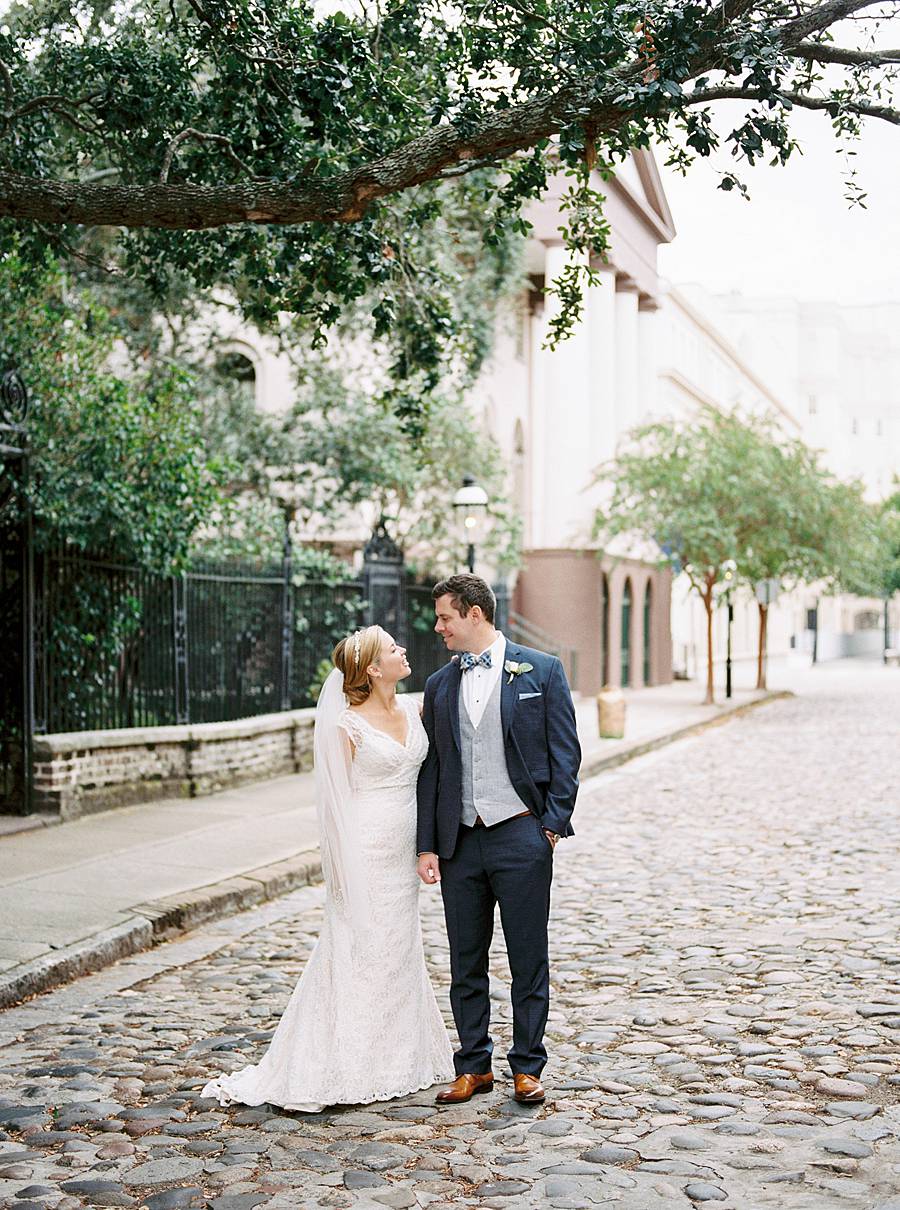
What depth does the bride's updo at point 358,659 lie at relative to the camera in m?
5.57

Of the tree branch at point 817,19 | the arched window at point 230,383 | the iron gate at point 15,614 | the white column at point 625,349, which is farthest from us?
the white column at point 625,349

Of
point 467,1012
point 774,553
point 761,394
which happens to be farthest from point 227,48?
point 761,394

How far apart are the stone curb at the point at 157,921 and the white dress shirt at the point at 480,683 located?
9.62ft

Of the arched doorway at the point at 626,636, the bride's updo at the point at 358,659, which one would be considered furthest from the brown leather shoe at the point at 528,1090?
the arched doorway at the point at 626,636

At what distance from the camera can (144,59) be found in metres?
10.4

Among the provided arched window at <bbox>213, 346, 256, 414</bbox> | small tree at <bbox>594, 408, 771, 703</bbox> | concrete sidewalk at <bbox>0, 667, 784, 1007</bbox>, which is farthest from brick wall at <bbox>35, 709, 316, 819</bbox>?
small tree at <bbox>594, 408, 771, 703</bbox>

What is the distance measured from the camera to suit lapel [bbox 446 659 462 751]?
217 inches

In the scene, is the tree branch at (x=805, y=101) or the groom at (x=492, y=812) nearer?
the groom at (x=492, y=812)

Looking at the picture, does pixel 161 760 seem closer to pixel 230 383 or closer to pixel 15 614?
pixel 15 614

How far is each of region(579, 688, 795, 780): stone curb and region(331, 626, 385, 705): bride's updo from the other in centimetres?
1203

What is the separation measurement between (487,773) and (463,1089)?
112cm

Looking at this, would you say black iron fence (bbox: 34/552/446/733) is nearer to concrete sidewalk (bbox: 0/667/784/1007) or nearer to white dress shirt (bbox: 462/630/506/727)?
concrete sidewalk (bbox: 0/667/784/1007)

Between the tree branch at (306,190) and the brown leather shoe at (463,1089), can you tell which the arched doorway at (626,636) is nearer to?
the tree branch at (306,190)

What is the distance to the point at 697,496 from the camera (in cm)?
3362
